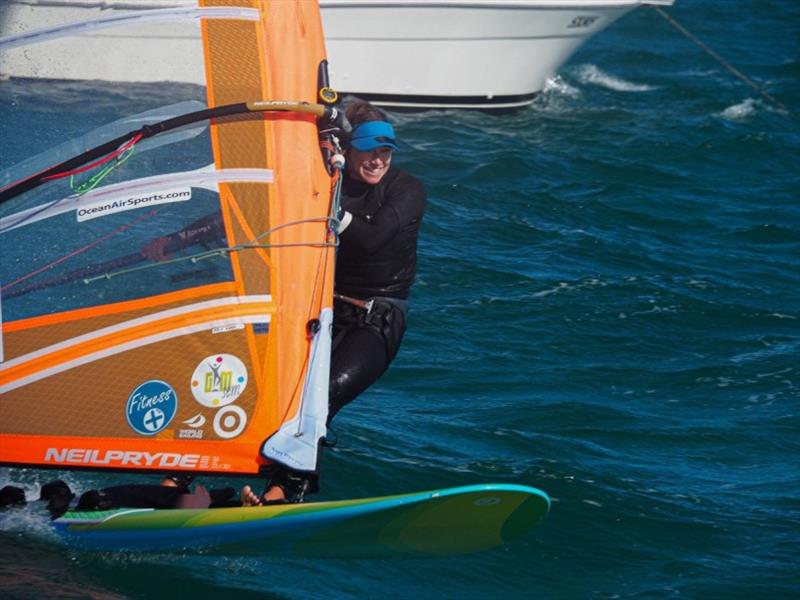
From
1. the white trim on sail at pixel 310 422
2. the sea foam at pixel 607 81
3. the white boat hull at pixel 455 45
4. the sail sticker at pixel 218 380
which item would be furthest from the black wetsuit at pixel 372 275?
the sea foam at pixel 607 81

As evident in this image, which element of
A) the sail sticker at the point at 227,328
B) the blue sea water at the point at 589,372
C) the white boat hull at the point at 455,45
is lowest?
the blue sea water at the point at 589,372

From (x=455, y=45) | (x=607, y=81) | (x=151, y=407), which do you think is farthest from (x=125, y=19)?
(x=607, y=81)

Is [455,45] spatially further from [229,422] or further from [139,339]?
[229,422]

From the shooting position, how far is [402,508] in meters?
4.22

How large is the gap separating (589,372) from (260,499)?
2961mm

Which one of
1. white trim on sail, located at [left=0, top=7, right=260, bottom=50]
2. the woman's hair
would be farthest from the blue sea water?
the woman's hair

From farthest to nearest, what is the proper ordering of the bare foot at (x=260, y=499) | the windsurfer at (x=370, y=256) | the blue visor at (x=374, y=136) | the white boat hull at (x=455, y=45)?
the white boat hull at (x=455, y=45) < the windsurfer at (x=370, y=256) < the blue visor at (x=374, y=136) < the bare foot at (x=260, y=499)

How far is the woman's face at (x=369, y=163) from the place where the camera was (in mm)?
5008

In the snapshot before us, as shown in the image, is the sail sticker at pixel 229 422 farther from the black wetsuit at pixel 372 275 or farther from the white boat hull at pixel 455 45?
the white boat hull at pixel 455 45

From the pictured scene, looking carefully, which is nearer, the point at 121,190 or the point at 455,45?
the point at 121,190

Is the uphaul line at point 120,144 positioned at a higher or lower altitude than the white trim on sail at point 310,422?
higher

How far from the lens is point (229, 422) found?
4.72 metres

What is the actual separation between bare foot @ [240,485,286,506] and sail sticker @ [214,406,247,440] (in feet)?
0.73

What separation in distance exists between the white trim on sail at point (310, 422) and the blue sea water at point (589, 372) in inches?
19.9
